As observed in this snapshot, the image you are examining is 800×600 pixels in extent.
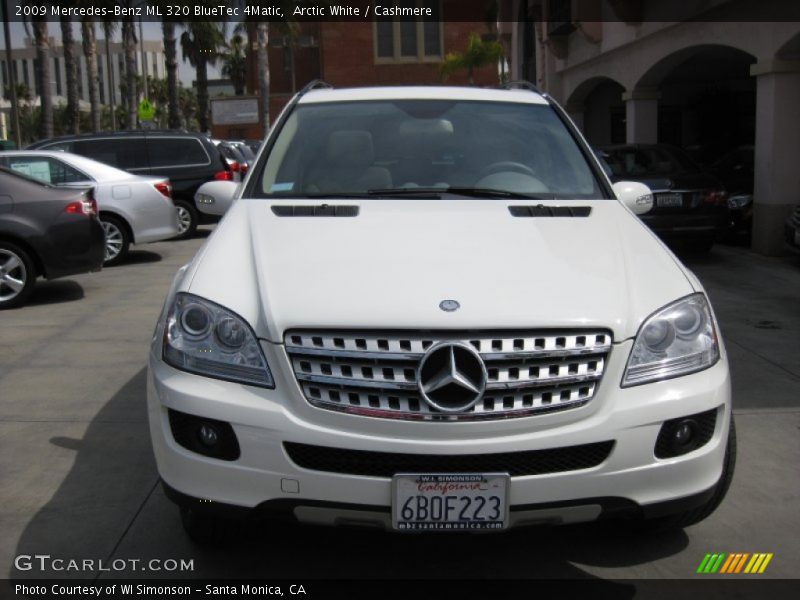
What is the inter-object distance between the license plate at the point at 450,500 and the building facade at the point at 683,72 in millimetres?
10055

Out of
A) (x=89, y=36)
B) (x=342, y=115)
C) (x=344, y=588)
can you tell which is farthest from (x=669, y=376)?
(x=89, y=36)

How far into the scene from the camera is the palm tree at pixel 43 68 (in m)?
26.7

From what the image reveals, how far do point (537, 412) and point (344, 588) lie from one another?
40.5 inches

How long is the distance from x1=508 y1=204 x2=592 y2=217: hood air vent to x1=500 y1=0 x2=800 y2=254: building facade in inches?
340

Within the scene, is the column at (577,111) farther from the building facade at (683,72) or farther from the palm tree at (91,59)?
the palm tree at (91,59)

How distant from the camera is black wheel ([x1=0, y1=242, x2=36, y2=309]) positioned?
29.9ft

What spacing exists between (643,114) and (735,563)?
1495 centimetres

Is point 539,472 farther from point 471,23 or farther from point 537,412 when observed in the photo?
point 471,23

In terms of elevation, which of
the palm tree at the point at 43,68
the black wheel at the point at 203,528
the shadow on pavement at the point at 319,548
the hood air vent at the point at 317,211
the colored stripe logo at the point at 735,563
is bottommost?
the colored stripe logo at the point at 735,563

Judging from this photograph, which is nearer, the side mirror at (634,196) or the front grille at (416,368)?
the front grille at (416,368)

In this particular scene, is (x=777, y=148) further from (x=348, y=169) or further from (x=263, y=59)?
(x=263, y=59)

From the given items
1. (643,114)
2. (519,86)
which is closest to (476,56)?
(643,114)

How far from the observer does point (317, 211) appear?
394cm

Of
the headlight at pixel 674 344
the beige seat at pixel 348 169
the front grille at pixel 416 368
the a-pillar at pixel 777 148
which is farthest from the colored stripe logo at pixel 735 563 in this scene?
the a-pillar at pixel 777 148
